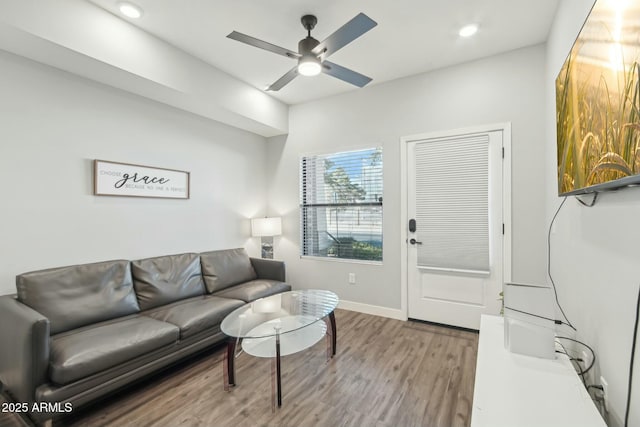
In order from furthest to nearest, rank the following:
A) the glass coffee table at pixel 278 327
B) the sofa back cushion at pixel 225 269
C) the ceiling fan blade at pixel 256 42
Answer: the sofa back cushion at pixel 225 269, the glass coffee table at pixel 278 327, the ceiling fan blade at pixel 256 42

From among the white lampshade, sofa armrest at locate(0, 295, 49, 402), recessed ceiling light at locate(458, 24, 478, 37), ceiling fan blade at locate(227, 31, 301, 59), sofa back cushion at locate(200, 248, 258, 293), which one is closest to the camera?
sofa armrest at locate(0, 295, 49, 402)

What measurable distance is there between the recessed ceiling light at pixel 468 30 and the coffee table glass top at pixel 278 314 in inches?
103

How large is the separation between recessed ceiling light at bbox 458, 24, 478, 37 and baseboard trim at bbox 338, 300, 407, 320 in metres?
2.89

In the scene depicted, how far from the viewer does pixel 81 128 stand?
8.30 feet

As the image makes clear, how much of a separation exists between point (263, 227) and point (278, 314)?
172 cm

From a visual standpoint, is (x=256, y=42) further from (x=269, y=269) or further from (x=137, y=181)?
(x=269, y=269)

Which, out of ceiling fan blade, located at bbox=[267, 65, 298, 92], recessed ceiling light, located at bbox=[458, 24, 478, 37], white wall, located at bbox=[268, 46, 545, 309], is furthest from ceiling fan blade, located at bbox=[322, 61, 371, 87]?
white wall, located at bbox=[268, 46, 545, 309]

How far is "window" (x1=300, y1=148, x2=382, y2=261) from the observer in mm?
3674

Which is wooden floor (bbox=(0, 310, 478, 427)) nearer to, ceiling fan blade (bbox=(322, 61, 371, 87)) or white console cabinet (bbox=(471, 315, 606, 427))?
white console cabinet (bbox=(471, 315, 606, 427))

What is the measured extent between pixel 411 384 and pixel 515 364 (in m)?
0.93

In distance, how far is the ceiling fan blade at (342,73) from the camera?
2291mm

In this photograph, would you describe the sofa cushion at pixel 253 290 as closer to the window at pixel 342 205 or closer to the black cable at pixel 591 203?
the window at pixel 342 205

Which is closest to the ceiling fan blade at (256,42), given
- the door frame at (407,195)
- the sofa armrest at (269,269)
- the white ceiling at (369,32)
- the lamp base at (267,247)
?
the white ceiling at (369,32)

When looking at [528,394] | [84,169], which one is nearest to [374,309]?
[528,394]
